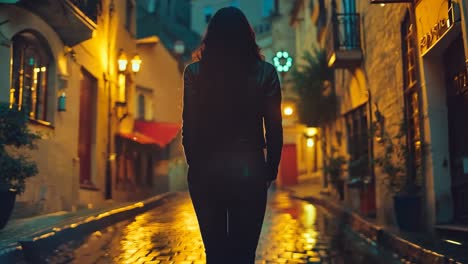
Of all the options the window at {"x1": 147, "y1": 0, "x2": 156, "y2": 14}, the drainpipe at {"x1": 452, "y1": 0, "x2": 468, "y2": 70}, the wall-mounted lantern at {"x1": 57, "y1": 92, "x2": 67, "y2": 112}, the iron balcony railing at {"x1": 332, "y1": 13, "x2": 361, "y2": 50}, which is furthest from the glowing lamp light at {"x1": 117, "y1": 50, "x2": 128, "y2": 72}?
the window at {"x1": 147, "y1": 0, "x2": 156, "y2": 14}

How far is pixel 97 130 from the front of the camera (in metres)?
14.8

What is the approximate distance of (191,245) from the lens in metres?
6.88

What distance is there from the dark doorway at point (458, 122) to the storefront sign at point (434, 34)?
0.28m

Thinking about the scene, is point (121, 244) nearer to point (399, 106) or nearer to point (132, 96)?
point (399, 106)

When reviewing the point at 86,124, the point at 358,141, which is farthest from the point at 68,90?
the point at 358,141

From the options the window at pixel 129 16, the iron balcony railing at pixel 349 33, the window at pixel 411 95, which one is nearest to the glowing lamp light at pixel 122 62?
the window at pixel 129 16

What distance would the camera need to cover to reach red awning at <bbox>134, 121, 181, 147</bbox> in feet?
66.9

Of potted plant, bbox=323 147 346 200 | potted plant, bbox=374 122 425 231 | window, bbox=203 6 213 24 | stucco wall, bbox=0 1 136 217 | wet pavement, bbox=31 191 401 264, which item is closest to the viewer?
wet pavement, bbox=31 191 401 264

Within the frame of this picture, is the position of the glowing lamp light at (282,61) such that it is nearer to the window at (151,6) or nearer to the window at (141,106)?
the window at (141,106)

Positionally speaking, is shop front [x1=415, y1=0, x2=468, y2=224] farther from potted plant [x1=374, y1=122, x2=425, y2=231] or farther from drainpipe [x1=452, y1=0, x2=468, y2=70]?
drainpipe [x1=452, y1=0, x2=468, y2=70]

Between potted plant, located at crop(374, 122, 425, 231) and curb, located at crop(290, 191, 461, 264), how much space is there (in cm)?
43

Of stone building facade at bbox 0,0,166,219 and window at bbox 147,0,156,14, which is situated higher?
window at bbox 147,0,156,14

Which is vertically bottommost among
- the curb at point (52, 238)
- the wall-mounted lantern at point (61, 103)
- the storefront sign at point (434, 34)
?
the curb at point (52, 238)

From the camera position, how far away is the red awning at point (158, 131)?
2039 centimetres
